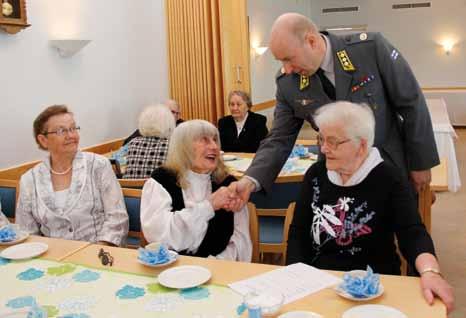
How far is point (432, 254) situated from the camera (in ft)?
5.87

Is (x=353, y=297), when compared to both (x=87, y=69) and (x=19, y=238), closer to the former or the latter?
(x=19, y=238)

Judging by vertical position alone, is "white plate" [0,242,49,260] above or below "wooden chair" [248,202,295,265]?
above

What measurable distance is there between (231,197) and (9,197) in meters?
1.62

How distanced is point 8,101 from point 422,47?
34.3 ft

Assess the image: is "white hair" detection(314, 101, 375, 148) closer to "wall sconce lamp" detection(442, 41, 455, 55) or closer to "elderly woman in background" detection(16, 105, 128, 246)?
"elderly woman in background" detection(16, 105, 128, 246)

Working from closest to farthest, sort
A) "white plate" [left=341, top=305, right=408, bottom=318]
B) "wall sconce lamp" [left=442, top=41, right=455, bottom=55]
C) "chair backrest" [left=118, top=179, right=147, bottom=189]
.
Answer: "white plate" [left=341, top=305, right=408, bottom=318], "chair backrest" [left=118, top=179, right=147, bottom=189], "wall sconce lamp" [left=442, top=41, right=455, bottom=55]

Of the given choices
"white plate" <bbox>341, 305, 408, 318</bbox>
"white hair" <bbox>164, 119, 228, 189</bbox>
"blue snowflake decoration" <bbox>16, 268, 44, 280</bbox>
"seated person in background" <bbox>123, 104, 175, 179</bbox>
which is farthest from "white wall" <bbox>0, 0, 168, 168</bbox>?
"white plate" <bbox>341, 305, 408, 318</bbox>

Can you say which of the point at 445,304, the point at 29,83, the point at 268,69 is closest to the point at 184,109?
the point at 29,83

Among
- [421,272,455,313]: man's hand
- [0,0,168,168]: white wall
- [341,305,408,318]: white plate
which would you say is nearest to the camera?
[341,305,408,318]: white plate

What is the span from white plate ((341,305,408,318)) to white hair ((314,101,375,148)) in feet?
2.51

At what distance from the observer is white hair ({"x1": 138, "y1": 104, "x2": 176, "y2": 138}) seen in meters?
3.82

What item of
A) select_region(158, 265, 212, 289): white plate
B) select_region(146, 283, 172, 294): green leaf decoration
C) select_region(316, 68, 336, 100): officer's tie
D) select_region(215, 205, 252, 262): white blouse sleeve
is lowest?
select_region(215, 205, 252, 262): white blouse sleeve

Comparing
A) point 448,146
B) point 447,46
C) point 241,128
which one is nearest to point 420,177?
point 241,128

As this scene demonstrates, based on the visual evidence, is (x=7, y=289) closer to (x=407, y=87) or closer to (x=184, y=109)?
(x=407, y=87)
